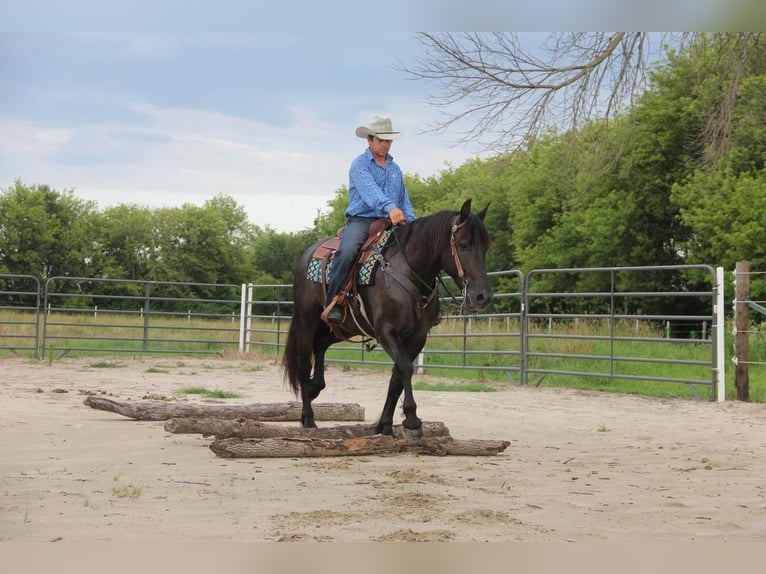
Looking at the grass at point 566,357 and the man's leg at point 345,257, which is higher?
the man's leg at point 345,257

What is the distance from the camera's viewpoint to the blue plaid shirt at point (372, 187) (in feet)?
19.1

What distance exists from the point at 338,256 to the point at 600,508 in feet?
8.64

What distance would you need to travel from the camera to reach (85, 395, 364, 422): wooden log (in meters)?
6.45


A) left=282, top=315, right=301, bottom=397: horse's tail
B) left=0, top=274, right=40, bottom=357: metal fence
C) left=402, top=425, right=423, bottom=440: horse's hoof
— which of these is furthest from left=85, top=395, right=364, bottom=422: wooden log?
left=0, top=274, right=40, bottom=357: metal fence

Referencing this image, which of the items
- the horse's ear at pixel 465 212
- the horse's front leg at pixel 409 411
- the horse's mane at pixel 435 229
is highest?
the horse's ear at pixel 465 212

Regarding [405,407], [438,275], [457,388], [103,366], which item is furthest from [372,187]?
[103,366]

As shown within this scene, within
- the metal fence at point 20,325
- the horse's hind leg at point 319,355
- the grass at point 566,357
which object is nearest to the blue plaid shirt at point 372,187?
the horse's hind leg at point 319,355

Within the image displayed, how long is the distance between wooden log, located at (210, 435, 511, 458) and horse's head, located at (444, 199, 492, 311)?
2.98 ft

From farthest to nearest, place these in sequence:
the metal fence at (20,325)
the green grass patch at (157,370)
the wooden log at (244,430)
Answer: the metal fence at (20,325)
the green grass patch at (157,370)
the wooden log at (244,430)

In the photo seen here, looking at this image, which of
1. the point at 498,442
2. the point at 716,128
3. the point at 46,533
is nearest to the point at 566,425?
the point at 498,442

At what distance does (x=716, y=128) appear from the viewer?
24.7 feet

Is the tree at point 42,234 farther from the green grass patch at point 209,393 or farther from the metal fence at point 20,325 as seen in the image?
the green grass patch at point 209,393

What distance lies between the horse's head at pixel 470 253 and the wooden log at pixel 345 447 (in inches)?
35.7

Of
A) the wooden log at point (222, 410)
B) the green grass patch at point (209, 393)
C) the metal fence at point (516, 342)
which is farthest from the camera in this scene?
the metal fence at point (516, 342)
